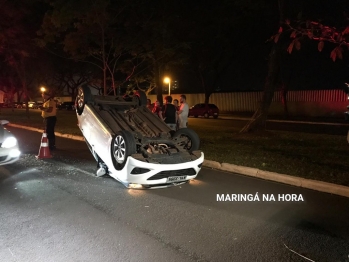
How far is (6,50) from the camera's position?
23.9 m

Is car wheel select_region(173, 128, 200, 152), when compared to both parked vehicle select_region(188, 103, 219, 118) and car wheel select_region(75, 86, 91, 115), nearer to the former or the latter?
car wheel select_region(75, 86, 91, 115)

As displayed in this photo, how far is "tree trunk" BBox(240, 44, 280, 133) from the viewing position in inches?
562

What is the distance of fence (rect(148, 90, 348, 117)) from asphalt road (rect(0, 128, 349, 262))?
20.9 meters

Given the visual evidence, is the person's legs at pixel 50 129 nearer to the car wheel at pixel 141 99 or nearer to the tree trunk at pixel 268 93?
the car wheel at pixel 141 99

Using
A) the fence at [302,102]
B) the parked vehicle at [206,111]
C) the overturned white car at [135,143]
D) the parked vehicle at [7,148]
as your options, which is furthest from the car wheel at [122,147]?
the parked vehicle at [206,111]

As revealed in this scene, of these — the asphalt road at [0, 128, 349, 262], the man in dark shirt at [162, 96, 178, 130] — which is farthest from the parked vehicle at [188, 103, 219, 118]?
the asphalt road at [0, 128, 349, 262]

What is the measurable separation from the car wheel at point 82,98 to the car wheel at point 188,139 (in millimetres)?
2167

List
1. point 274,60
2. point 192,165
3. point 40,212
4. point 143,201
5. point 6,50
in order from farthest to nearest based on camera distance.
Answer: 1. point 6,50
2. point 274,60
3. point 192,165
4. point 143,201
5. point 40,212

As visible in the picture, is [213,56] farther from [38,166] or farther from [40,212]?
[40,212]

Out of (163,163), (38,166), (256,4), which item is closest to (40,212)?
(163,163)

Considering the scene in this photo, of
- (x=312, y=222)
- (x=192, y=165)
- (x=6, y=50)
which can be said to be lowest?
(x=312, y=222)

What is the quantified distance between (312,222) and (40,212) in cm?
406

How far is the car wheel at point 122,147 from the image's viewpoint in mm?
6402

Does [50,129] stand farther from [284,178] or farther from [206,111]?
[206,111]
